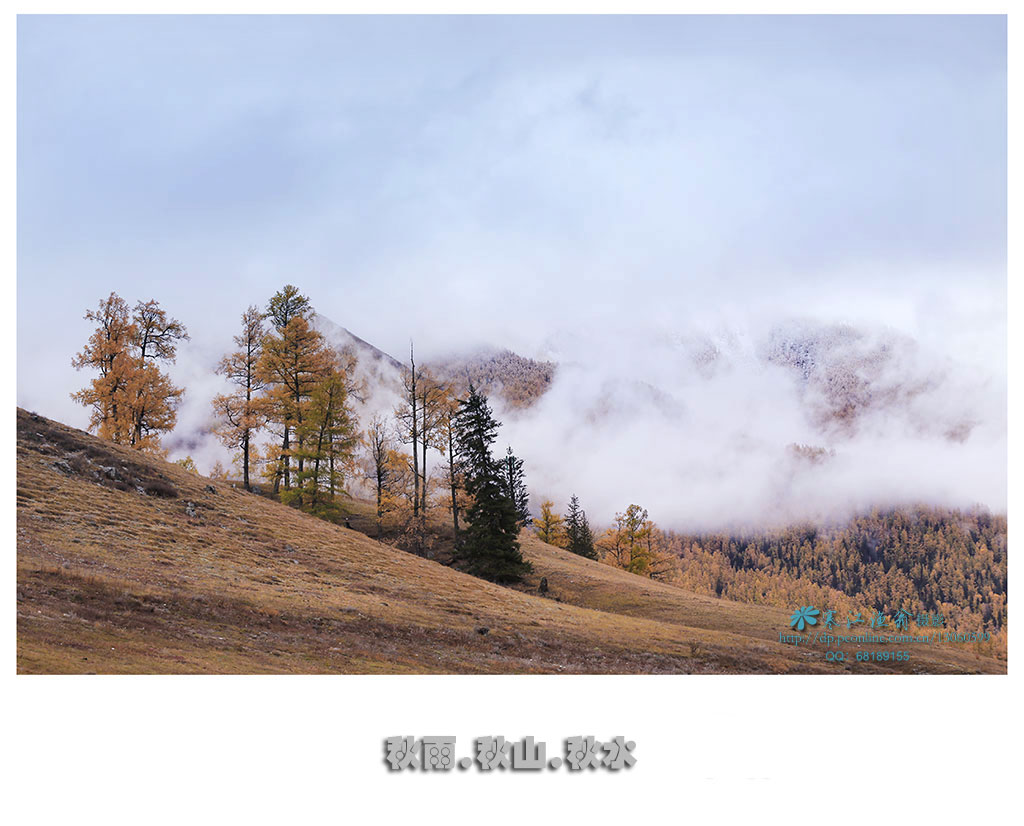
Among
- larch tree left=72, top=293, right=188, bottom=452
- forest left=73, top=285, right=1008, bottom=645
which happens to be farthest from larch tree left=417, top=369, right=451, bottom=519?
larch tree left=72, top=293, right=188, bottom=452

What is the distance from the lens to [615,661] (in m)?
16.4

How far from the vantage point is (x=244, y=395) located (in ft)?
104

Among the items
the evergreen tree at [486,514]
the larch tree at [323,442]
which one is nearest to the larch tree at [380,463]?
the larch tree at [323,442]

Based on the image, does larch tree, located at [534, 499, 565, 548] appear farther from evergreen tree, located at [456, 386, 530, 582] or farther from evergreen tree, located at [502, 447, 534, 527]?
evergreen tree, located at [456, 386, 530, 582]

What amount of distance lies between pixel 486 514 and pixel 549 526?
54.6 ft

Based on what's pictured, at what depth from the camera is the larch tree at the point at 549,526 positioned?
44281 mm

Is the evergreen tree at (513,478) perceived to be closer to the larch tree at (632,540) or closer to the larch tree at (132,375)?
the larch tree at (632,540)

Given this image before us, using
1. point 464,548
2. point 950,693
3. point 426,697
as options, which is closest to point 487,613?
point 426,697

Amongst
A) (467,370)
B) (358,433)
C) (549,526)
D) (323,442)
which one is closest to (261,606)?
(323,442)

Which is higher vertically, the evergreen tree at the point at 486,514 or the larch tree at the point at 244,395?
the larch tree at the point at 244,395

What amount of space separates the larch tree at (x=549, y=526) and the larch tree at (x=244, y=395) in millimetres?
20636

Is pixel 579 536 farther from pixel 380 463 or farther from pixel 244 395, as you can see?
pixel 244 395

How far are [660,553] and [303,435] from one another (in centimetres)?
2480

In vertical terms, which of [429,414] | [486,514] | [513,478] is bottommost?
[486,514]
